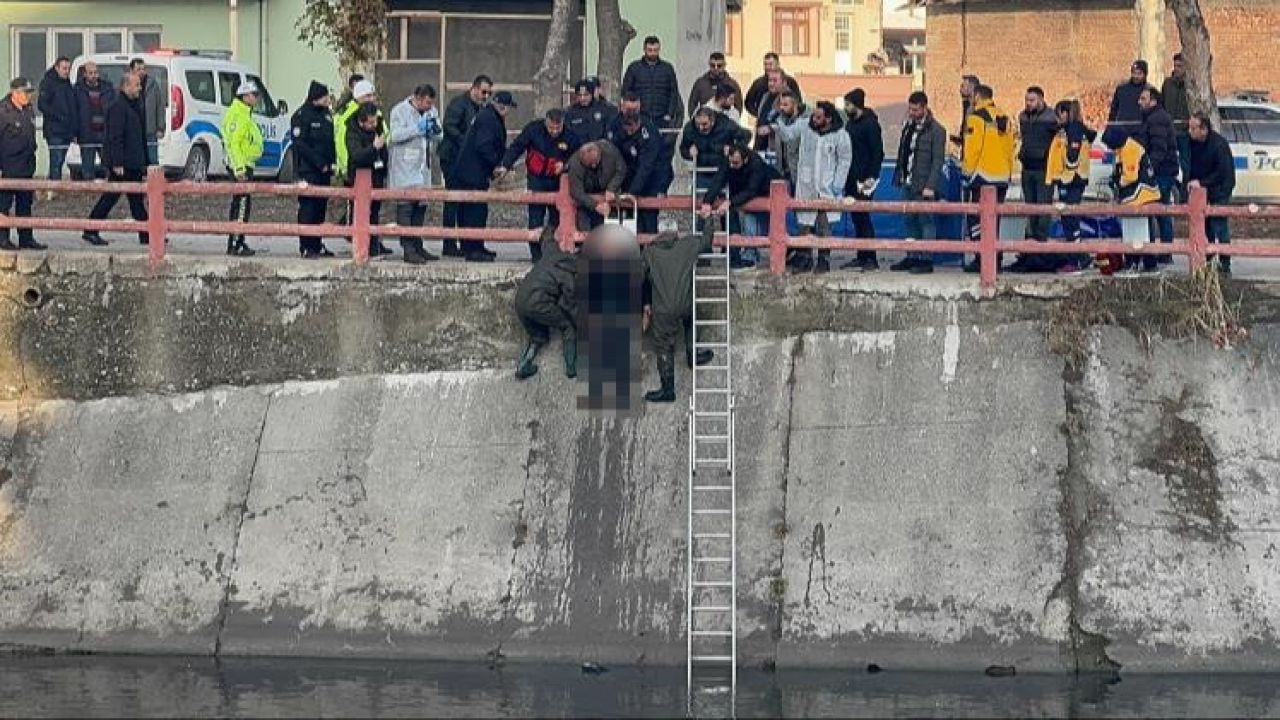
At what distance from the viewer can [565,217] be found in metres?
21.7

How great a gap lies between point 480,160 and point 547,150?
0.74 metres

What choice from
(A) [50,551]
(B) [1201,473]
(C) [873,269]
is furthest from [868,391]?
(A) [50,551]

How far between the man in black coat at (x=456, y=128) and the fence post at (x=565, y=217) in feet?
4.71

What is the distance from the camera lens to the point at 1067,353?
21125 mm

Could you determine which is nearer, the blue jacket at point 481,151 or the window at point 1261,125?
the blue jacket at point 481,151

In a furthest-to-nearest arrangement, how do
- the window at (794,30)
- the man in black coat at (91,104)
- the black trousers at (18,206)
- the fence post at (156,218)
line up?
the window at (794,30) → the man in black coat at (91,104) → the black trousers at (18,206) → the fence post at (156,218)

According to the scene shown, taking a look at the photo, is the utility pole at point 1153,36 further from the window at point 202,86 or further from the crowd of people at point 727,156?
the crowd of people at point 727,156

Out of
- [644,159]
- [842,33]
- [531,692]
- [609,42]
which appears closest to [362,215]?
[644,159]

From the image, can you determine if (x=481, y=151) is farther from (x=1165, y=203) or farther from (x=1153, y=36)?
(x=1153, y=36)

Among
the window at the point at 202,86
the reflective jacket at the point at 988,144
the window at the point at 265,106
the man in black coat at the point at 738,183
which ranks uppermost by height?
the window at the point at 202,86

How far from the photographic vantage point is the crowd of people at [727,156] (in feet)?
72.0

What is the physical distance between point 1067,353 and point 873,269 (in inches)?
71.7

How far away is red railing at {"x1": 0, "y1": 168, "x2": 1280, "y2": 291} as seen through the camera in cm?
2134

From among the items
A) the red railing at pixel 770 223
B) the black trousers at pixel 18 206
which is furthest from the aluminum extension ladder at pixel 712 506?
the black trousers at pixel 18 206
